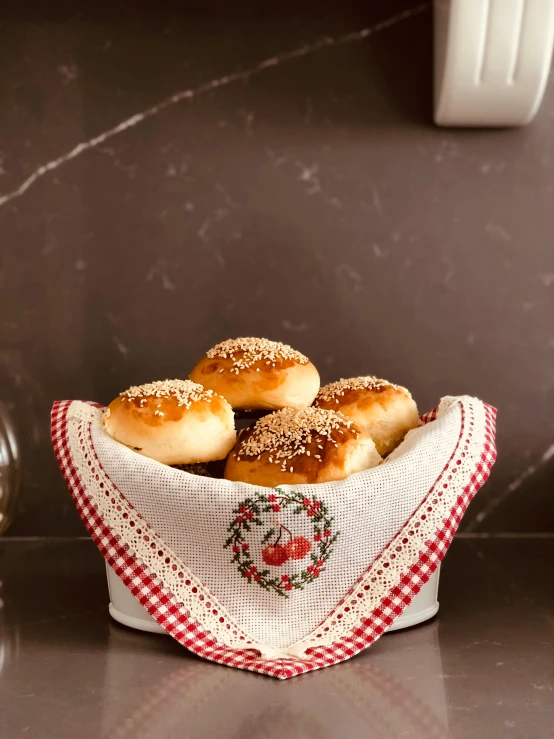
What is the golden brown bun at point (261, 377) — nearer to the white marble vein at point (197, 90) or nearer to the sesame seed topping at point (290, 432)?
the sesame seed topping at point (290, 432)

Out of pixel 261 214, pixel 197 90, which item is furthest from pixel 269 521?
pixel 197 90

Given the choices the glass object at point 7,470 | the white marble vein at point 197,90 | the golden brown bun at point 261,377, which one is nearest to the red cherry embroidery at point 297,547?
the golden brown bun at point 261,377

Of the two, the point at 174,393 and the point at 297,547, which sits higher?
the point at 174,393

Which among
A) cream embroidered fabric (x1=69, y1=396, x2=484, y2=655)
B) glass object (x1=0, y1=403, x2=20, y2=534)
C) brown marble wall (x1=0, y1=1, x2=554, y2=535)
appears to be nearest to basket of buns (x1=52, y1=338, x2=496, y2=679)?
cream embroidered fabric (x1=69, y1=396, x2=484, y2=655)

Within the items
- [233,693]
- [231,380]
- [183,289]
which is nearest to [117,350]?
[183,289]

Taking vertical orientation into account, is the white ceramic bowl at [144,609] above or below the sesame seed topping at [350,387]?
below

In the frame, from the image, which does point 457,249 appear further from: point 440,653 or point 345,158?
point 440,653

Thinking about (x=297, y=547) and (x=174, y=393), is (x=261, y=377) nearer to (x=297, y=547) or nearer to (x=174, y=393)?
(x=174, y=393)
